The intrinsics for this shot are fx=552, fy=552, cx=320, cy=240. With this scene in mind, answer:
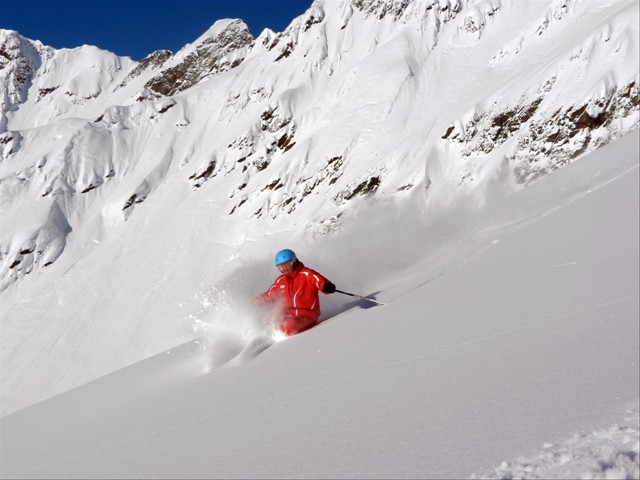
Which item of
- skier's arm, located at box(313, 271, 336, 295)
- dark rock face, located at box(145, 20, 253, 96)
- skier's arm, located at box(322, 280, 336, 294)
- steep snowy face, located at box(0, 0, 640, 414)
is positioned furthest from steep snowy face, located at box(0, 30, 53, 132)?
skier's arm, located at box(322, 280, 336, 294)

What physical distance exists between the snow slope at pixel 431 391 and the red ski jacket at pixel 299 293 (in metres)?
1.02

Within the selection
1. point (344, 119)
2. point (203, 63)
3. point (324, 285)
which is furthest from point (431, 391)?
point (203, 63)

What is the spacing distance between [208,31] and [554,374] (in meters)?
88.8

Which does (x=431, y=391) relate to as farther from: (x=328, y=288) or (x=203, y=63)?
(x=203, y=63)

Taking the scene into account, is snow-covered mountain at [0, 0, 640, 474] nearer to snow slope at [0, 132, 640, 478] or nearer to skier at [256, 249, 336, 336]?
skier at [256, 249, 336, 336]

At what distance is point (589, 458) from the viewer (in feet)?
6.91

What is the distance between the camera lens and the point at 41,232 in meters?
52.8

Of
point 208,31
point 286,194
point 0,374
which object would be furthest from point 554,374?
point 208,31

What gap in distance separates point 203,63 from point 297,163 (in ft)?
150

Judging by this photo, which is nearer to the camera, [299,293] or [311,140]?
[299,293]

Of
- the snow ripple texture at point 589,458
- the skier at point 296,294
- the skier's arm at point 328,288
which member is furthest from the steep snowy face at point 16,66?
the snow ripple texture at point 589,458

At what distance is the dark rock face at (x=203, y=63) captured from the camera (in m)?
77.8

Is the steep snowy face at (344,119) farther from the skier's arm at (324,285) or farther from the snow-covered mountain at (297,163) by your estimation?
the skier's arm at (324,285)

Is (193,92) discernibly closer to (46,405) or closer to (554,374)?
(46,405)
